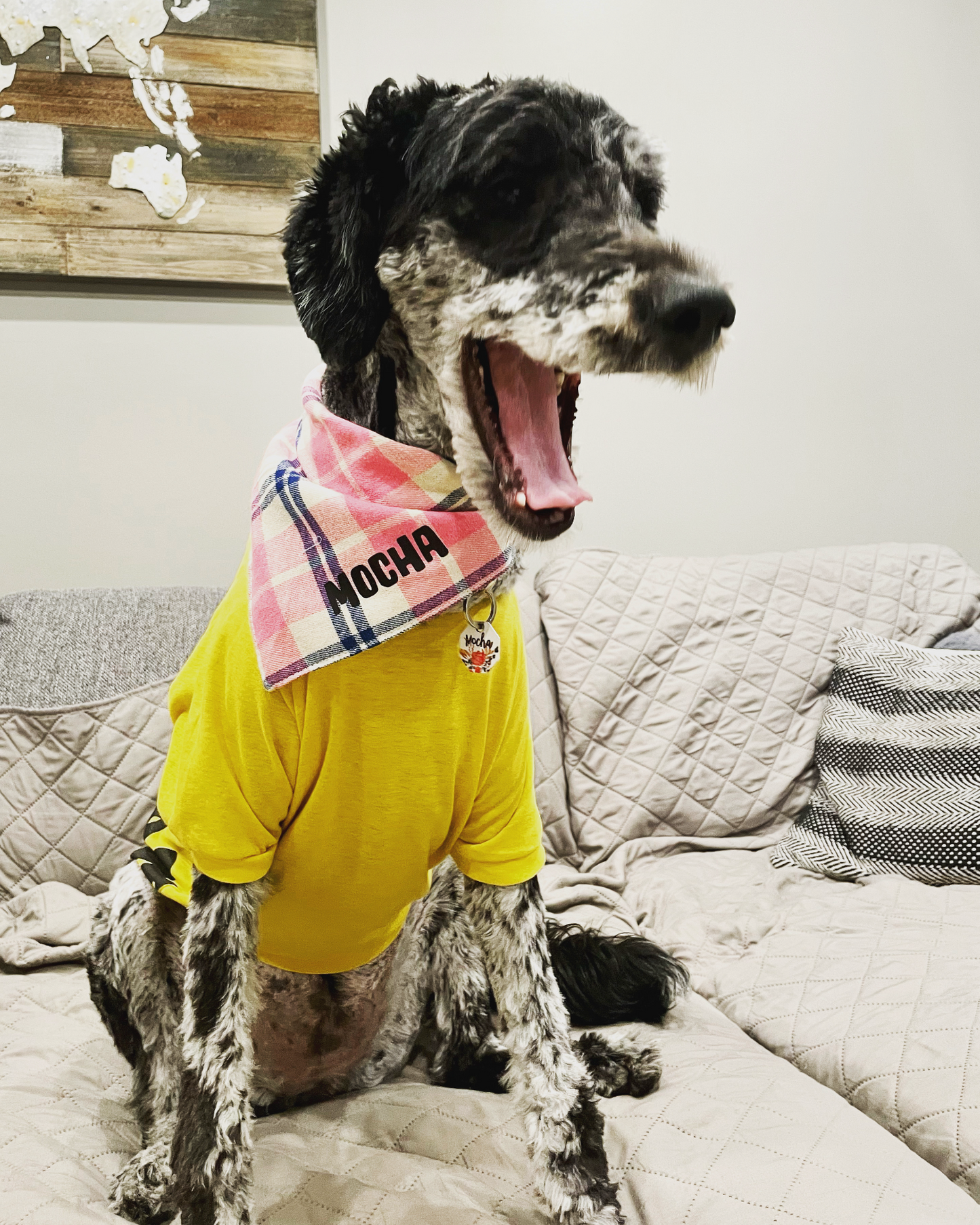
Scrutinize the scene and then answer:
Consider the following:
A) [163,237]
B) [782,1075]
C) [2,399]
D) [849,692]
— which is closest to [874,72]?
[849,692]

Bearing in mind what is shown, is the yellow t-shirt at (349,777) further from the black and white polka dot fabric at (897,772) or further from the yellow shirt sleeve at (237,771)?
the black and white polka dot fabric at (897,772)

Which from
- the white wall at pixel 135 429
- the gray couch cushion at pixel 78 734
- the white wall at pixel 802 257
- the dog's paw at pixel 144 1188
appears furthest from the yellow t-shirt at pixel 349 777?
the white wall at pixel 802 257

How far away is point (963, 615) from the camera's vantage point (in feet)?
7.82

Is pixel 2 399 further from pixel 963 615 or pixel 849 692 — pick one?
pixel 963 615

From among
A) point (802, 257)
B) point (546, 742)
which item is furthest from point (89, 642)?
point (802, 257)

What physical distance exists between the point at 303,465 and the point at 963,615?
1.96 metres

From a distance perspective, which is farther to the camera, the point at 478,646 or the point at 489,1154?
the point at 489,1154

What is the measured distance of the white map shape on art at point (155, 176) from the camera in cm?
219

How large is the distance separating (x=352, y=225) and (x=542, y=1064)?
37.5 inches

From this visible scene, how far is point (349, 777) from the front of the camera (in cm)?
97

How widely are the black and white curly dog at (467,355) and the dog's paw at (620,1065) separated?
0.18 meters

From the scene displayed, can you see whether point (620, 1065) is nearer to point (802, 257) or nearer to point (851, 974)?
point (851, 974)

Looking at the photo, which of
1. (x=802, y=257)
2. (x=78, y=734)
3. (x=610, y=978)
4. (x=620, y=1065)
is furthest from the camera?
(x=802, y=257)

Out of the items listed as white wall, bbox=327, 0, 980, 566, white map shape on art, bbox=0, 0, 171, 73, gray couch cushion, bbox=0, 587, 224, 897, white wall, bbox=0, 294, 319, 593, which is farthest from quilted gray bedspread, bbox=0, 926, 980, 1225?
white map shape on art, bbox=0, 0, 171, 73
